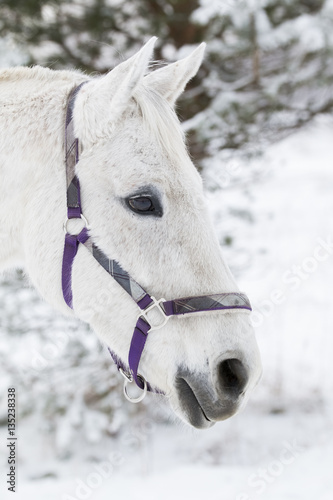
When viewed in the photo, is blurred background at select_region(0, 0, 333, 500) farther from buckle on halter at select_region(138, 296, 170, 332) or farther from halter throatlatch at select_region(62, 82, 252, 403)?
buckle on halter at select_region(138, 296, 170, 332)

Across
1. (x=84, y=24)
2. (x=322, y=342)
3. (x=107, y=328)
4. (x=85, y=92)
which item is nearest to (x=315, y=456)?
(x=322, y=342)

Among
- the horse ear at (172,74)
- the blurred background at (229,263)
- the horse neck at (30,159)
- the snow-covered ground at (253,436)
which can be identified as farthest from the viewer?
the snow-covered ground at (253,436)

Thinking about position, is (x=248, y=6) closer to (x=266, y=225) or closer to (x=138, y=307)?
(x=138, y=307)

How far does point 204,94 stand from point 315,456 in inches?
152

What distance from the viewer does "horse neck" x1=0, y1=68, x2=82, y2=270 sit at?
1700mm

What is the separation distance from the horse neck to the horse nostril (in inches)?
33.7

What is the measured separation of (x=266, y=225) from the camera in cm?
804

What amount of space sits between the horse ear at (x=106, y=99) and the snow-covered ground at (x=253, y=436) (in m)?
1.70

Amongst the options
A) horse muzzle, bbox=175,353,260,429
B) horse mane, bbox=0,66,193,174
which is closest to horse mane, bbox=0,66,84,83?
horse mane, bbox=0,66,193,174

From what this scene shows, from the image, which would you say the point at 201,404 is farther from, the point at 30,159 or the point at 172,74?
the point at 172,74

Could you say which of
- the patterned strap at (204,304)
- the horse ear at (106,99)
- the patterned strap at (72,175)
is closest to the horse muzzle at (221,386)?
the patterned strap at (204,304)

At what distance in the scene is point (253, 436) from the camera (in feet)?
17.5

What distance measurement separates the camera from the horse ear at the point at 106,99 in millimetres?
1511

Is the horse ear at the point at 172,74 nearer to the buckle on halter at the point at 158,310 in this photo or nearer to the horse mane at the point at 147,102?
the horse mane at the point at 147,102
